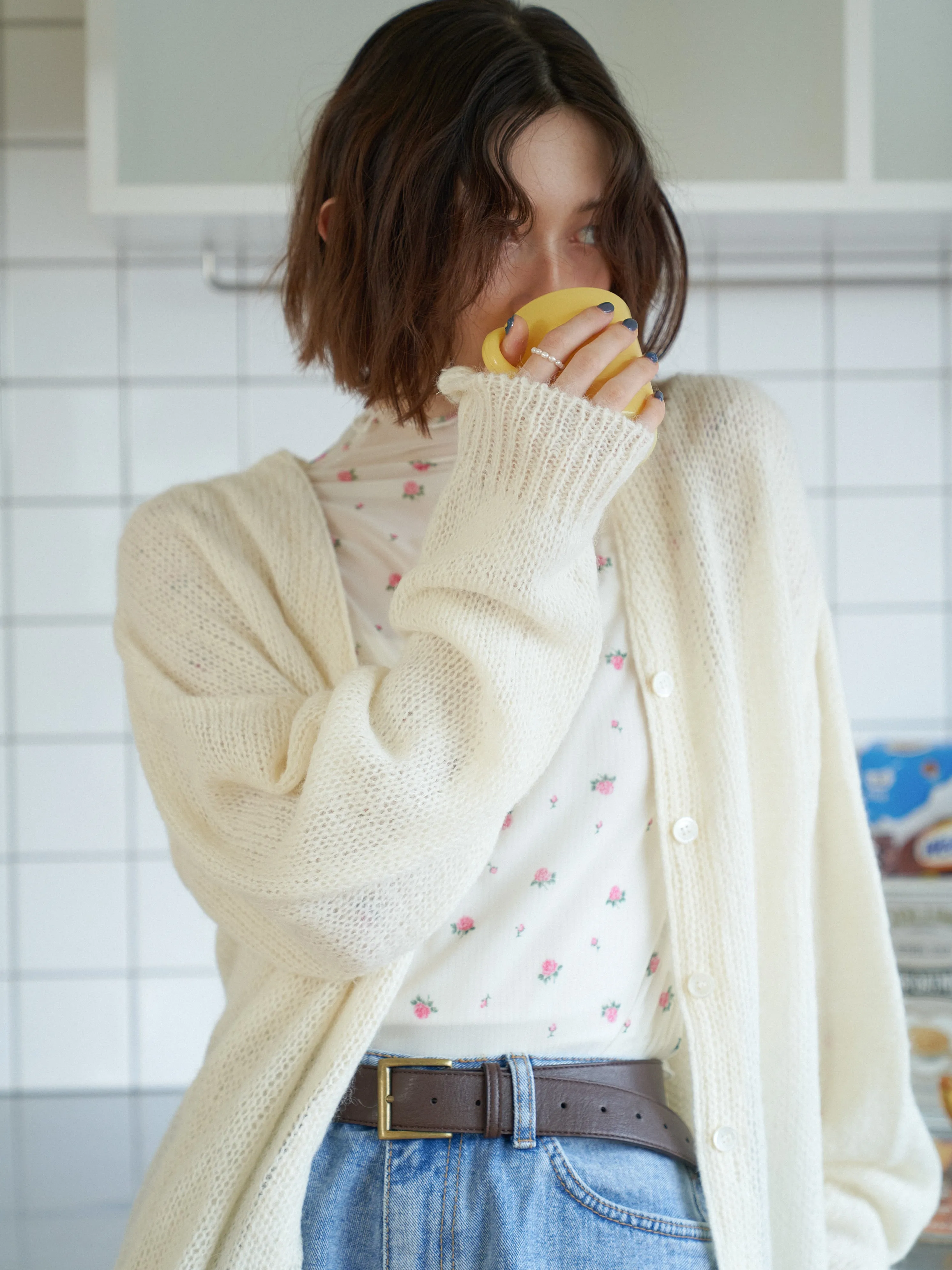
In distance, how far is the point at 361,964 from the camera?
632 mm

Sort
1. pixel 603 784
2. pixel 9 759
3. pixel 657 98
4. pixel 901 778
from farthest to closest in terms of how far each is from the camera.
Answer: pixel 9 759, pixel 901 778, pixel 657 98, pixel 603 784

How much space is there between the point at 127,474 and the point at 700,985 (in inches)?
51.6

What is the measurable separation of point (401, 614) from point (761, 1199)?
0.41 meters

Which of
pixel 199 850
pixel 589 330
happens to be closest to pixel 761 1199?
pixel 199 850

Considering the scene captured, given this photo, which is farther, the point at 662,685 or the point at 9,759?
the point at 9,759

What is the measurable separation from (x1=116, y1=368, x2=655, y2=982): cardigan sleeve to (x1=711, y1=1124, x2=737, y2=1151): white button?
0.73 feet

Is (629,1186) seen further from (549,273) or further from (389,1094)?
(549,273)

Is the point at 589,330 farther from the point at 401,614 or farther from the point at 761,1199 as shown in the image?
the point at 761,1199

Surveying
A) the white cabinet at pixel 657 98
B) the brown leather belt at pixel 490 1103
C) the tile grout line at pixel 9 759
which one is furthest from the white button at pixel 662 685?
the tile grout line at pixel 9 759

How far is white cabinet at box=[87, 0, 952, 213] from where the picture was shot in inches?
54.8

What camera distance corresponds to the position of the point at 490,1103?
64 centimetres

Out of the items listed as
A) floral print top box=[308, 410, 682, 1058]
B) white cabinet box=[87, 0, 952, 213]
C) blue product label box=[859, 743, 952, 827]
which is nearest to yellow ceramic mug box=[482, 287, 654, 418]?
floral print top box=[308, 410, 682, 1058]

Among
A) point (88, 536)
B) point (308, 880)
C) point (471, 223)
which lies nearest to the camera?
point (308, 880)

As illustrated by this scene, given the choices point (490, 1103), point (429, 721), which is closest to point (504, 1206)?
point (490, 1103)
